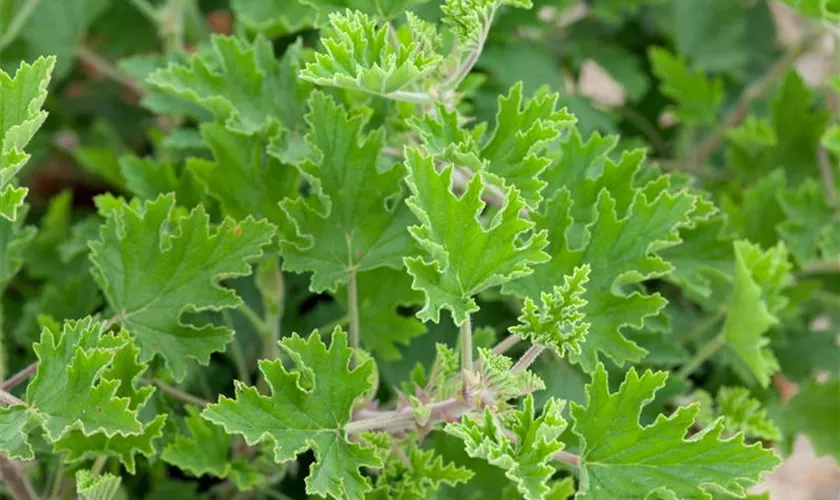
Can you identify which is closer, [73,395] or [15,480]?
[73,395]

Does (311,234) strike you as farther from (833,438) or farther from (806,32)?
(806,32)

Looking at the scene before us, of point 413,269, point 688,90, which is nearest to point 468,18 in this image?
point 413,269

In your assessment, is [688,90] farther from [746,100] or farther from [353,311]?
[353,311]

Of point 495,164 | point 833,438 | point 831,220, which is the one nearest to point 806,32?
point 831,220

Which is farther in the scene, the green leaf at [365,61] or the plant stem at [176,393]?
the plant stem at [176,393]

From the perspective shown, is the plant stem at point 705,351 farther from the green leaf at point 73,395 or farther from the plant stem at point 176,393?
the green leaf at point 73,395

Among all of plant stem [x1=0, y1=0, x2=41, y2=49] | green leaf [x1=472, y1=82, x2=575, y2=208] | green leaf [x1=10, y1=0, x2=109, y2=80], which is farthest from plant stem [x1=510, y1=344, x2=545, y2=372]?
green leaf [x1=10, y1=0, x2=109, y2=80]

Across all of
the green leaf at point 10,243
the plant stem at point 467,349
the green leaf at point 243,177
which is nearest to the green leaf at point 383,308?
the green leaf at point 243,177

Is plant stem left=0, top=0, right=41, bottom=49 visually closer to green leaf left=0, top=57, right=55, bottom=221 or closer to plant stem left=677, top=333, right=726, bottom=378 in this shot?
green leaf left=0, top=57, right=55, bottom=221
